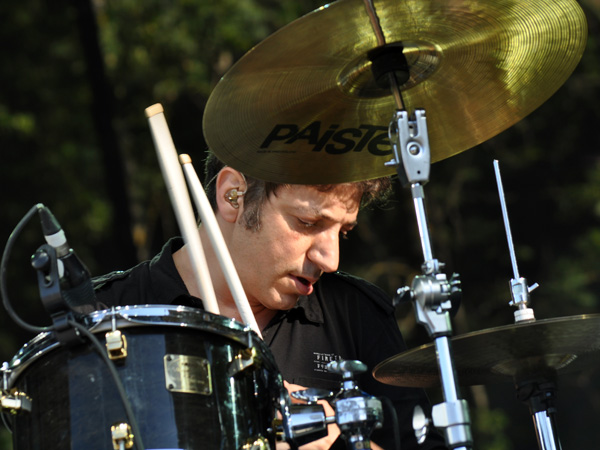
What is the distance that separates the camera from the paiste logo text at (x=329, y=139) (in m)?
2.23

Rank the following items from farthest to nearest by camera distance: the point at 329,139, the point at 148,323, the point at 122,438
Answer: the point at 329,139 → the point at 148,323 → the point at 122,438

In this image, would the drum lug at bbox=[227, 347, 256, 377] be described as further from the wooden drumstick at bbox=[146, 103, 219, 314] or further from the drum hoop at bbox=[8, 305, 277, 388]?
the wooden drumstick at bbox=[146, 103, 219, 314]

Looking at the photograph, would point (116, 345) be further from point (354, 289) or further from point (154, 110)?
point (354, 289)

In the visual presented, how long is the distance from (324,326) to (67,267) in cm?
129

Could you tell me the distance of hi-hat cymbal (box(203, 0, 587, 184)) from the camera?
6.28ft

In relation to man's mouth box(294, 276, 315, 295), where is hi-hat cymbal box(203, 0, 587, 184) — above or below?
above

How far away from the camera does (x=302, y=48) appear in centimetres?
191

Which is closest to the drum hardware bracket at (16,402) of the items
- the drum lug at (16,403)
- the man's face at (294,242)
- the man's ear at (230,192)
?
the drum lug at (16,403)

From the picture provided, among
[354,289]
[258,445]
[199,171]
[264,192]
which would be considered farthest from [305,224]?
[199,171]

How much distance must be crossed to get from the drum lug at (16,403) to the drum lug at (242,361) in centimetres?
39

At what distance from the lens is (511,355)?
2.17 m

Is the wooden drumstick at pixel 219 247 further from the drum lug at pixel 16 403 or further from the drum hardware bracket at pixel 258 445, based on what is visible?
the drum lug at pixel 16 403

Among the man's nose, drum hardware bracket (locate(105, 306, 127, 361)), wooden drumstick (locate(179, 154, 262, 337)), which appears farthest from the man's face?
drum hardware bracket (locate(105, 306, 127, 361))

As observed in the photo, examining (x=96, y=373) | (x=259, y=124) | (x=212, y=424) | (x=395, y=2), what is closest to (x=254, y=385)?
(x=212, y=424)
